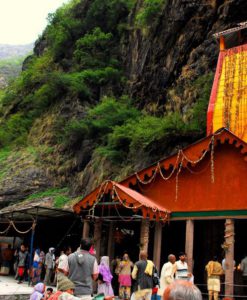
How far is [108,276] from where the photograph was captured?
1167 cm

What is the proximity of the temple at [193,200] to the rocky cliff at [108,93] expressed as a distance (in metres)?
5.67

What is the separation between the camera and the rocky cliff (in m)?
26.1

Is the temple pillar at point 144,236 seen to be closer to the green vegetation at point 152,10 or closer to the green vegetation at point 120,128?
the green vegetation at point 120,128

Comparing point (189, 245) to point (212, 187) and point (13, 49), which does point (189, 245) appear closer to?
point (212, 187)

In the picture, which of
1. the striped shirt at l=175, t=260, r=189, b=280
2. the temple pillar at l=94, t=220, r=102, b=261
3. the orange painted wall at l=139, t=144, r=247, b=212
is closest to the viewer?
the striped shirt at l=175, t=260, r=189, b=280

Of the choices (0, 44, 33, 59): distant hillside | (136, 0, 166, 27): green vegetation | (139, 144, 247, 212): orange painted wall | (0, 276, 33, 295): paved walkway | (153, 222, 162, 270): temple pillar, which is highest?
(0, 44, 33, 59): distant hillside

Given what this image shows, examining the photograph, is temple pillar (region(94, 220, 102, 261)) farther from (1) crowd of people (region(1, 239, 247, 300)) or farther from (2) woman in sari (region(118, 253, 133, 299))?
(2) woman in sari (region(118, 253, 133, 299))

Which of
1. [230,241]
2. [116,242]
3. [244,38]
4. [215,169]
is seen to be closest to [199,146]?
[215,169]

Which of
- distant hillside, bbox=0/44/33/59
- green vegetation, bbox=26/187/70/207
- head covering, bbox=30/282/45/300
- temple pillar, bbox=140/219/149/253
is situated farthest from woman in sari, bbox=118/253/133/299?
distant hillside, bbox=0/44/33/59

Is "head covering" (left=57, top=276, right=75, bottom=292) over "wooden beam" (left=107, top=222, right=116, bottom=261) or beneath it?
beneath

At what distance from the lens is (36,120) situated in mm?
40250

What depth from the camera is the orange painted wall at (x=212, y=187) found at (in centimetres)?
1436

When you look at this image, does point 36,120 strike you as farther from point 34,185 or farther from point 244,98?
point 244,98

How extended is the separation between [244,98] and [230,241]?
776cm
